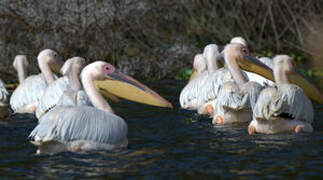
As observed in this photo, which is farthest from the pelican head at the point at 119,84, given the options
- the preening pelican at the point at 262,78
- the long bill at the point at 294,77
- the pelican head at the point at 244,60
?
the preening pelican at the point at 262,78

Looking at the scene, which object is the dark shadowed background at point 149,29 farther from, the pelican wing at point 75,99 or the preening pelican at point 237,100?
the pelican wing at point 75,99

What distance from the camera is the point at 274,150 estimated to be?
20.3 ft

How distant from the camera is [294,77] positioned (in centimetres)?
779

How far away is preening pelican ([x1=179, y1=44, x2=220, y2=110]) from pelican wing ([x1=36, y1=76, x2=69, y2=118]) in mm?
1757

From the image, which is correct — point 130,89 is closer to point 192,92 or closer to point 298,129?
point 298,129

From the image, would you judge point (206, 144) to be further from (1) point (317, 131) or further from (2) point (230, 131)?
(1) point (317, 131)

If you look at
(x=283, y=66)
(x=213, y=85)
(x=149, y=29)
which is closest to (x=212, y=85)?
(x=213, y=85)

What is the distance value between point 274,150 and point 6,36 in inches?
333

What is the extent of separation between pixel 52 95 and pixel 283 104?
2.89 metres

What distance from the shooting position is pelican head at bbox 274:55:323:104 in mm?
7648

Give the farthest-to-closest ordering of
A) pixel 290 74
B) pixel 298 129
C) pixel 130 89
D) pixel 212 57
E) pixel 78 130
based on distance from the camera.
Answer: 1. pixel 212 57
2. pixel 290 74
3. pixel 130 89
4. pixel 298 129
5. pixel 78 130

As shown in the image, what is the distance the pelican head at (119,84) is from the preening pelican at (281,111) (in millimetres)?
857

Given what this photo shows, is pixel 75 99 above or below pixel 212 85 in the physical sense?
below

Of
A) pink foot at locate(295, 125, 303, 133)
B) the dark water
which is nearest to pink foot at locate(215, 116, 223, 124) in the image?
the dark water
